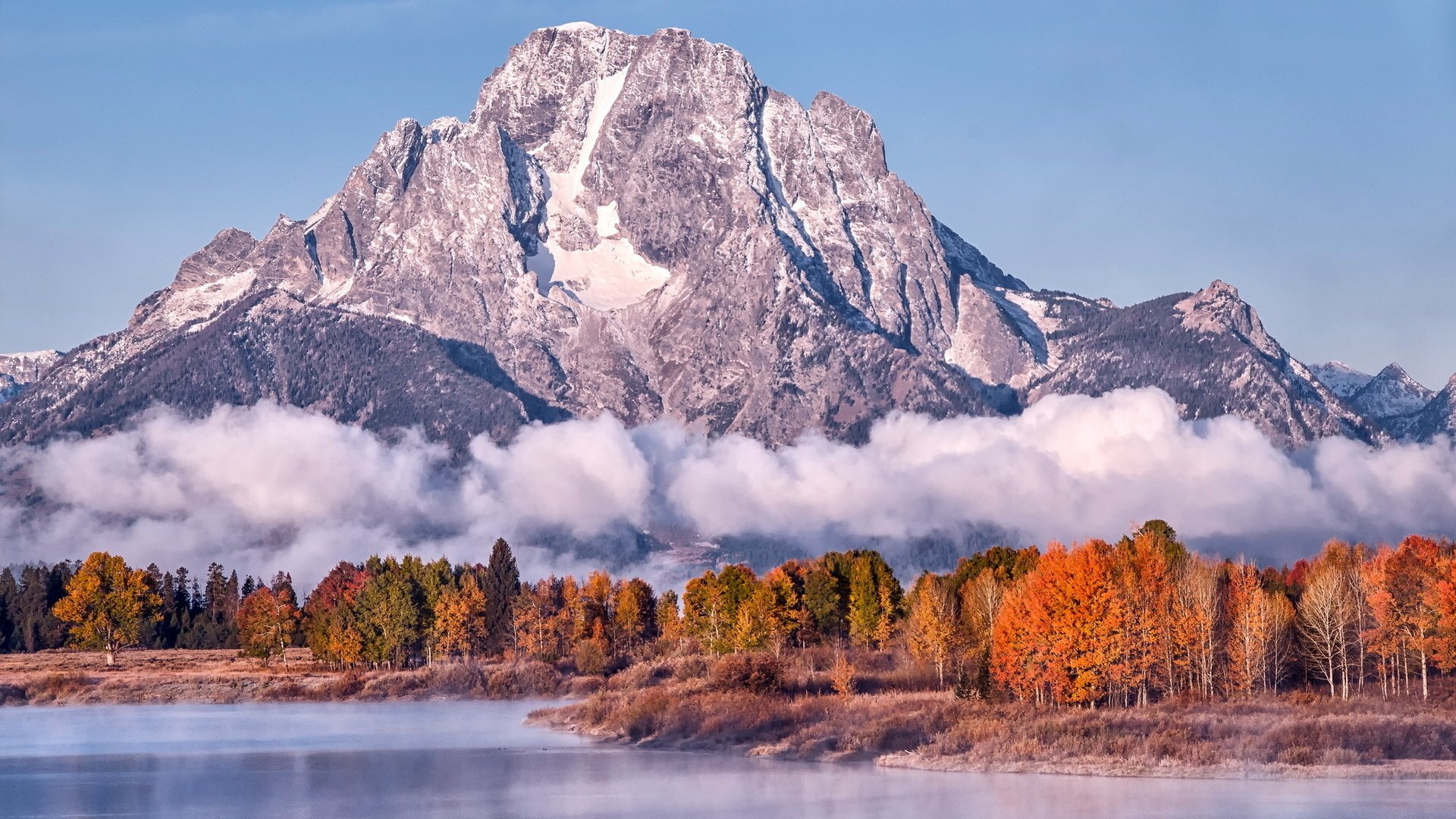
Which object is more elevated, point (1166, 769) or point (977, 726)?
point (977, 726)

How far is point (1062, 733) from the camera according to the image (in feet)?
304

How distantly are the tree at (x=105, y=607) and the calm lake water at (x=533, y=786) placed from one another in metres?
72.4

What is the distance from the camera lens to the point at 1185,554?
135m

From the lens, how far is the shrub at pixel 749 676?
384 ft

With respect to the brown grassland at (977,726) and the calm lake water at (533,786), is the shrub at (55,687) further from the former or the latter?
the brown grassland at (977,726)

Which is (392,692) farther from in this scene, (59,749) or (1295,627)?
(1295,627)

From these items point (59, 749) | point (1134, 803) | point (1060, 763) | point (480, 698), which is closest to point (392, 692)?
point (480, 698)

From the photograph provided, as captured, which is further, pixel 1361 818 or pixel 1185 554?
pixel 1185 554

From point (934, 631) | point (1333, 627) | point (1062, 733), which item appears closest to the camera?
point (1062, 733)

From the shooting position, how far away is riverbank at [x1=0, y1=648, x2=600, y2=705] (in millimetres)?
161875

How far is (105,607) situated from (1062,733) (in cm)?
13285

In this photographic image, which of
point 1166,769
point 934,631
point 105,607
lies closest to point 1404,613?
point 934,631

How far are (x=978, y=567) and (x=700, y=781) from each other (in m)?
83.8

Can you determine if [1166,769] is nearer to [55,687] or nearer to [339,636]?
[55,687]
